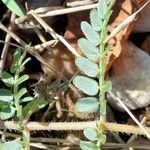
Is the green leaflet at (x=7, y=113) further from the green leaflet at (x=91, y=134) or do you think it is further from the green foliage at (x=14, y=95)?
the green leaflet at (x=91, y=134)

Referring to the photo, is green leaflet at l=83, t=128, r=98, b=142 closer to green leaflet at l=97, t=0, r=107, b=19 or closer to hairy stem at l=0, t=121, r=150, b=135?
hairy stem at l=0, t=121, r=150, b=135

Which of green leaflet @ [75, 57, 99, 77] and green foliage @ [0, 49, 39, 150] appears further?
green foliage @ [0, 49, 39, 150]

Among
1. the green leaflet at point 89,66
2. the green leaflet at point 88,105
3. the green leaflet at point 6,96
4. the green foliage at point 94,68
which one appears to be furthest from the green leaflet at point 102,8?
the green leaflet at point 6,96

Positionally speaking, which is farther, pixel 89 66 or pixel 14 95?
pixel 14 95

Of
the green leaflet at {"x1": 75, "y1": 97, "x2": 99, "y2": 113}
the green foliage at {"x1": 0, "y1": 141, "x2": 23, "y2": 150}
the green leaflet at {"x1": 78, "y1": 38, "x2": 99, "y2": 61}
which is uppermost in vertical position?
the green leaflet at {"x1": 78, "y1": 38, "x2": 99, "y2": 61}

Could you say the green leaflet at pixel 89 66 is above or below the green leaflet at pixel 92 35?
below

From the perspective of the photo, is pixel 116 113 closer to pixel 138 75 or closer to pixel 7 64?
pixel 138 75

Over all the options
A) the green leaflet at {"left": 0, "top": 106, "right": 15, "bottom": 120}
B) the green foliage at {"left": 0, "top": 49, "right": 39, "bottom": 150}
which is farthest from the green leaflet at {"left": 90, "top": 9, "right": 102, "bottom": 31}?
the green leaflet at {"left": 0, "top": 106, "right": 15, "bottom": 120}

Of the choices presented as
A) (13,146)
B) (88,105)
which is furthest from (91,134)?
(13,146)

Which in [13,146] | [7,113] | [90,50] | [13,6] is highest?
[13,6]

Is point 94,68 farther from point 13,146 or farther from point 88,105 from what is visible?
point 13,146

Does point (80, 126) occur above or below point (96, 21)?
below

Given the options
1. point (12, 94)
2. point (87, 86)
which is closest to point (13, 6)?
point (12, 94)
